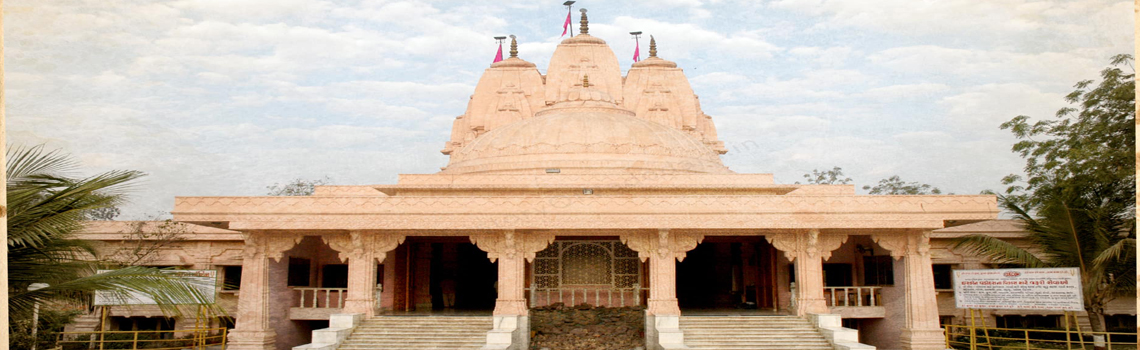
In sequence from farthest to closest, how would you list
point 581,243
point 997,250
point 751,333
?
point 581,243
point 997,250
point 751,333

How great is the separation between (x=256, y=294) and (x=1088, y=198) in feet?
64.7

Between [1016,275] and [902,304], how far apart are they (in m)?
3.19

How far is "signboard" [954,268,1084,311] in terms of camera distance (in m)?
16.0

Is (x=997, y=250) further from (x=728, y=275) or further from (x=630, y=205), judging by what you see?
(x=630, y=205)

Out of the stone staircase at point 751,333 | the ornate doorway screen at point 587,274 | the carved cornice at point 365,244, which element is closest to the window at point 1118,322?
the stone staircase at point 751,333

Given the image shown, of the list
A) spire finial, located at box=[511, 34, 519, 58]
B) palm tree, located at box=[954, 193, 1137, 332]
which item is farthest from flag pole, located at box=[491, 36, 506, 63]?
palm tree, located at box=[954, 193, 1137, 332]

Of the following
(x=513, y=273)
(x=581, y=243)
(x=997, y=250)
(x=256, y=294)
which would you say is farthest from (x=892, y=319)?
(x=256, y=294)

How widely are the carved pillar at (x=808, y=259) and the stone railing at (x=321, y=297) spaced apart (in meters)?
10.0

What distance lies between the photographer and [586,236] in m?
22.2

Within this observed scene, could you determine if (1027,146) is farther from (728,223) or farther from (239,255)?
(239,255)

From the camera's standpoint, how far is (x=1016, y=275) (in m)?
16.9

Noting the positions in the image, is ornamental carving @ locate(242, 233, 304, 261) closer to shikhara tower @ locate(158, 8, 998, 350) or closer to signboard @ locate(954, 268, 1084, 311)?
shikhara tower @ locate(158, 8, 998, 350)

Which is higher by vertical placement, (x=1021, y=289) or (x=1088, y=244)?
(x=1088, y=244)

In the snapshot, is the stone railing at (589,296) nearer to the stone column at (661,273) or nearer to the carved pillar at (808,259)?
the stone column at (661,273)
